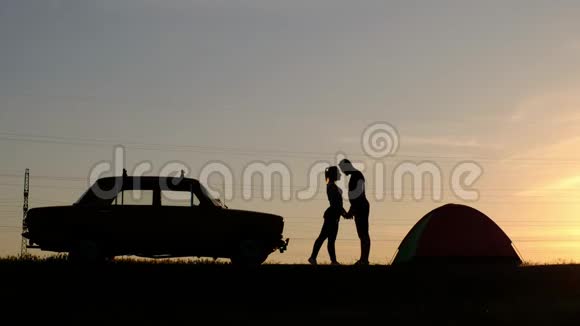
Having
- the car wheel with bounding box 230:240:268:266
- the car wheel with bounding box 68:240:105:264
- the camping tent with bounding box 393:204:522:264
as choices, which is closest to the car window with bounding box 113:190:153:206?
the car wheel with bounding box 68:240:105:264

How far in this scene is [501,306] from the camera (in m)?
16.8

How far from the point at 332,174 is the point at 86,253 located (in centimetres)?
600

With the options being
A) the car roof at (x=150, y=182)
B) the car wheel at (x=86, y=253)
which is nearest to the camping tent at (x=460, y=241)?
the car roof at (x=150, y=182)

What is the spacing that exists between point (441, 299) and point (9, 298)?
24.8 ft

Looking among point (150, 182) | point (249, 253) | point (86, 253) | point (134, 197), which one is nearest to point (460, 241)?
point (249, 253)

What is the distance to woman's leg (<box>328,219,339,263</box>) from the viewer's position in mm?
23594

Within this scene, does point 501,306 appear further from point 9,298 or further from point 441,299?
point 9,298

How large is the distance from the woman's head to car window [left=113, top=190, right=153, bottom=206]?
4.34 metres

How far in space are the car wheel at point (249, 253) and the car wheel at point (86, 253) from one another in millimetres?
2985

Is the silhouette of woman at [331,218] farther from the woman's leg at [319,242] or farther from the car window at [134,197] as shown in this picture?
the car window at [134,197]

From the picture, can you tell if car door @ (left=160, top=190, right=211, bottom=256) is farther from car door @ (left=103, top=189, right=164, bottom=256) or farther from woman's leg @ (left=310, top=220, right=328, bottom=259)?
woman's leg @ (left=310, top=220, right=328, bottom=259)

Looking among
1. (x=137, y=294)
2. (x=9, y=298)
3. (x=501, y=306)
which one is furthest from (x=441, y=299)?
(x=9, y=298)

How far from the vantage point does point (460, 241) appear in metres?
27.7

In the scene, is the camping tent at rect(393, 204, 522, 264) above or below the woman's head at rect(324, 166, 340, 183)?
below
